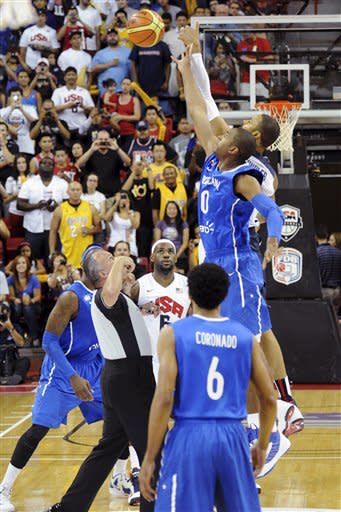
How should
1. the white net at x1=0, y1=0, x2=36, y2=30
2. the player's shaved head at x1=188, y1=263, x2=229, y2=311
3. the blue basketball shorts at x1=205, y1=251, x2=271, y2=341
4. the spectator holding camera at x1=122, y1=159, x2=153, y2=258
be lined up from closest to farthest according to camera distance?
1. the player's shaved head at x1=188, y1=263, x2=229, y2=311
2. the blue basketball shorts at x1=205, y1=251, x2=271, y2=341
3. the spectator holding camera at x1=122, y1=159, x2=153, y2=258
4. the white net at x1=0, y1=0, x2=36, y2=30

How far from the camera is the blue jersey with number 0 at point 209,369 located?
195 inches

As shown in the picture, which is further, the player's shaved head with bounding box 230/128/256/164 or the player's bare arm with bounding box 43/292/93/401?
the player's bare arm with bounding box 43/292/93/401

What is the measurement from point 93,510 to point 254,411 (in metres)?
1.89

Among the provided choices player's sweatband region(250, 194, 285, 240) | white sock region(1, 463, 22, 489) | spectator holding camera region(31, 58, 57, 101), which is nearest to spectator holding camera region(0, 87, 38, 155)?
spectator holding camera region(31, 58, 57, 101)

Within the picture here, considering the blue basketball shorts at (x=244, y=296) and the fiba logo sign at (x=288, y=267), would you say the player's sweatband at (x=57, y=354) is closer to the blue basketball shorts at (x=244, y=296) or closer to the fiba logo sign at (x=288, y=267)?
the blue basketball shorts at (x=244, y=296)

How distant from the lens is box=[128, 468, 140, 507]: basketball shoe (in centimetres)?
803

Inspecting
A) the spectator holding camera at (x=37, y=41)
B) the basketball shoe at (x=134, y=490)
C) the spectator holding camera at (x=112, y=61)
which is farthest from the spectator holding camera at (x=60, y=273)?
the basketball shoe at (x=134, y=490)

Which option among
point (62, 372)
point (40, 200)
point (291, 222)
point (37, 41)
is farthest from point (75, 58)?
point (62, 372)

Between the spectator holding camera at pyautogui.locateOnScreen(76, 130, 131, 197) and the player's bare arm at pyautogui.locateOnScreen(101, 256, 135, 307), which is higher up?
the player's bare arm at pyautogui.locateOnScreen(101, 256, 135, 307)

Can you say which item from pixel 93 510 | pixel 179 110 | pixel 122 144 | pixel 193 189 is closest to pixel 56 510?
pixel 93 510

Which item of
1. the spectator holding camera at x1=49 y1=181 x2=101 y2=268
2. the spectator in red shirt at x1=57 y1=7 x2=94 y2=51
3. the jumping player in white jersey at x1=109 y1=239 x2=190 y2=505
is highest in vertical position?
the spectator in red shirt at x1=57 y1=7 x2=94 y2=51

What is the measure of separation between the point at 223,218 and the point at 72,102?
11.6m

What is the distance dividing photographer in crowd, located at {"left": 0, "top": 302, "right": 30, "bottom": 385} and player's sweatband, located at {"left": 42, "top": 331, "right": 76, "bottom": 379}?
683cm

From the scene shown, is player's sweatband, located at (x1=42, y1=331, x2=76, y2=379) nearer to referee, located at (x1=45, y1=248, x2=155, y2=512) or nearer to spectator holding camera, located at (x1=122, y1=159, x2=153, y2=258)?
referee, located at (x1=45, y1=248, x2=155, y2=512)
